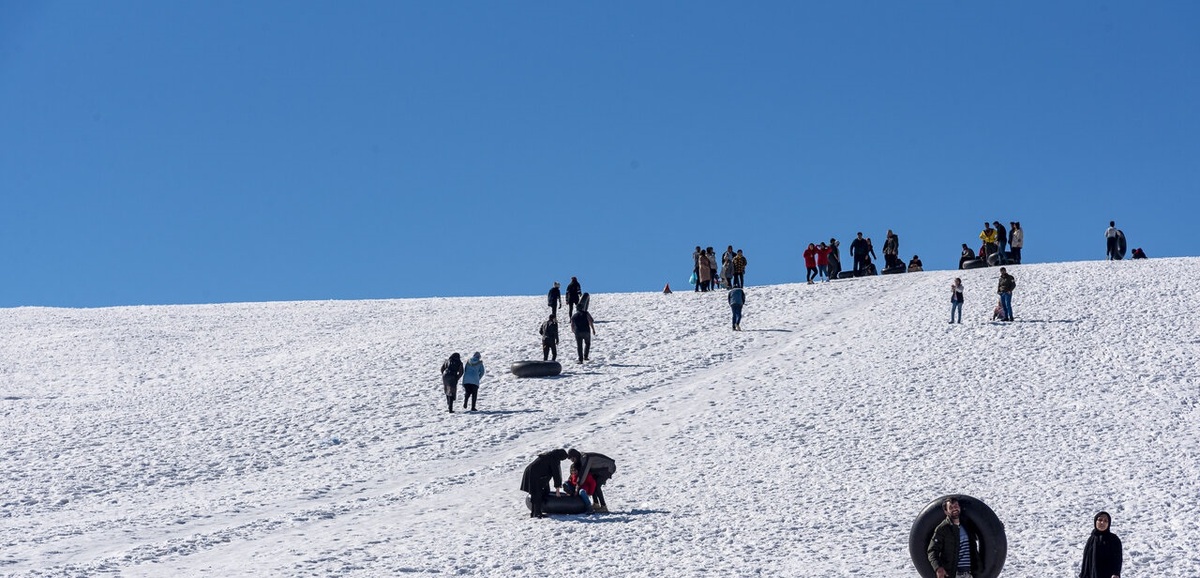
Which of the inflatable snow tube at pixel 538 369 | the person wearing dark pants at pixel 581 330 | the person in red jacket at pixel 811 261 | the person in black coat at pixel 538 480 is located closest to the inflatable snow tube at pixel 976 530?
the person in black coat at pixel 538 480

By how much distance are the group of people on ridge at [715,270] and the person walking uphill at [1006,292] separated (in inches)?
420

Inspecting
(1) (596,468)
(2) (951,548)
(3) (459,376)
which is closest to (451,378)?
(3) (459,376)

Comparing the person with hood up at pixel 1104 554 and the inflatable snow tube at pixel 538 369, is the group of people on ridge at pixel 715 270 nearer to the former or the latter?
the inflatable snow tube at pixel 538 369

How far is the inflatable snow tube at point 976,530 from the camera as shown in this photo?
13016mm

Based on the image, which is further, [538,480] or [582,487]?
[582,487]

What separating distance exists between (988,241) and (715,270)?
8710mm

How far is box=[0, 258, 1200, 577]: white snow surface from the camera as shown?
→ 54.2 ft

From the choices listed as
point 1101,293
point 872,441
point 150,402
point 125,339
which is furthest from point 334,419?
point 1101,293

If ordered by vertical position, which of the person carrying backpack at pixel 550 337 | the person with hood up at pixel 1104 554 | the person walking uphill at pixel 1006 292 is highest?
the person walking uphill at pixel 1006 292

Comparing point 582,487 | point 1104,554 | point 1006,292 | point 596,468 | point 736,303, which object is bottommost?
point 1104,554

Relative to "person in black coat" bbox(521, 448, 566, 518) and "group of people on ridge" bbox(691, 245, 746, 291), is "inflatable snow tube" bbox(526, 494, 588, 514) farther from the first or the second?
"group of people on ridge" bbox(691, 245, 746, 291)

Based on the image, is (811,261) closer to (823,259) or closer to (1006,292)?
(823,259)

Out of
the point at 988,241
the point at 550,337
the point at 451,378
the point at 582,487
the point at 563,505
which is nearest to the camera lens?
the point at 563,505

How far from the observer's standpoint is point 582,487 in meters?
18.7
